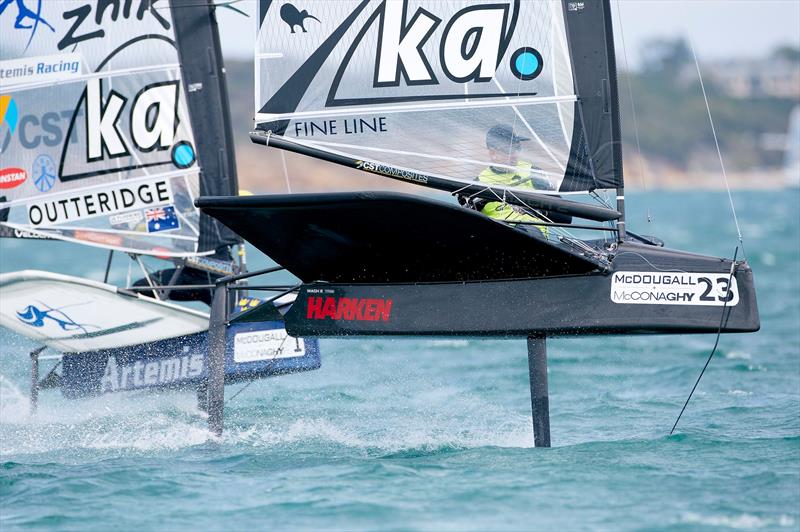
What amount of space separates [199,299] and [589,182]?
3.59 m

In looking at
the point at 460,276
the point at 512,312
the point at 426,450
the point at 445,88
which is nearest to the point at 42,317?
the point at 426,450

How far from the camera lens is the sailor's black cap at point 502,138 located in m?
6.40

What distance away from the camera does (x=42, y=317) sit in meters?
7.64

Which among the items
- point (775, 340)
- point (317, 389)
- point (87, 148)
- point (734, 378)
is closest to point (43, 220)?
point (87, 148)

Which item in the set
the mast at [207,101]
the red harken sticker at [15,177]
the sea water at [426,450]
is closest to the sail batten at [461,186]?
the sea water at [426,450]

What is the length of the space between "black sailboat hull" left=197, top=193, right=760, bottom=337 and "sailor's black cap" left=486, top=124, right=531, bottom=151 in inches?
25.6

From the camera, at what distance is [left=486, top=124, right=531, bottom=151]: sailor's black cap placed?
6.40m

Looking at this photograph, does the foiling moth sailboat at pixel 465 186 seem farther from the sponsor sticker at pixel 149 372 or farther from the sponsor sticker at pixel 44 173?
the sponsor sticker at pixel 44 173

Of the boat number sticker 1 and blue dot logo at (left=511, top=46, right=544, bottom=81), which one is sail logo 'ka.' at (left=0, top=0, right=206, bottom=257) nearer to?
blue dot logo at (left=511, top=46, right=544, bottom=81)

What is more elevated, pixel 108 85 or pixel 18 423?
pixel 108 85

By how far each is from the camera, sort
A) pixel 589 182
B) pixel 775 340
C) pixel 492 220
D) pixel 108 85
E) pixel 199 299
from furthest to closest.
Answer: pixel 775 340
pixel 199 299
pixel 108 85
pixel 589 182
pixel 492 220

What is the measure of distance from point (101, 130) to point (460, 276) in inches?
120

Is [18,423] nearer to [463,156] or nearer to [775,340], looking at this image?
[463,156]

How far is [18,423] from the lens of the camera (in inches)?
316
